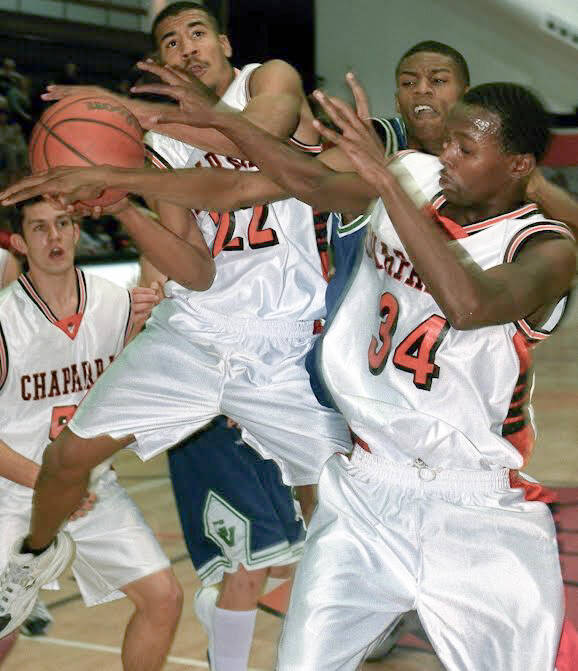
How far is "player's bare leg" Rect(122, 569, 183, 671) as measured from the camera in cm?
352

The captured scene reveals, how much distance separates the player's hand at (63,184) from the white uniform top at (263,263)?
2.84 feet

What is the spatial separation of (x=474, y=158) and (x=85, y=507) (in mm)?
1881

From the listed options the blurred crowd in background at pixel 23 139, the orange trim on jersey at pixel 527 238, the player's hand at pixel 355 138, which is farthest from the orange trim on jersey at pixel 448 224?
the blurred crowd in background at pixel 23 139

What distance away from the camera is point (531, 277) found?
2365mm

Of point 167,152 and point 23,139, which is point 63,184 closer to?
point 167,152

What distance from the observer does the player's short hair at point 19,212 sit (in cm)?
385

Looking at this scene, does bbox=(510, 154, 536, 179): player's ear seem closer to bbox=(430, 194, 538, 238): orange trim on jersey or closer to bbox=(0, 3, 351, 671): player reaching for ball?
bbox=(430, 194, 538, 238): orange trim on jersey

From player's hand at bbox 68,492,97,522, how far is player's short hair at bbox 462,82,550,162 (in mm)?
1895

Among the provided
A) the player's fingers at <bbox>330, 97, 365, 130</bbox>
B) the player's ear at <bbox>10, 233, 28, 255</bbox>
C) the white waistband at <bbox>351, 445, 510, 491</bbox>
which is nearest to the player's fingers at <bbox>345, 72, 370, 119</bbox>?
the player's fingers at <bbox>330, 97, 365, 130</bbox>

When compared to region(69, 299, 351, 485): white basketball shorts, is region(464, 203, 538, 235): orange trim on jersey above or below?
above

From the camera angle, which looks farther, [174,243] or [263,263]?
[263,263]

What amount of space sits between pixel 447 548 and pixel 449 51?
1974 mm

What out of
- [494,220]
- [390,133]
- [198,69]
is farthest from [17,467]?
[494,220]

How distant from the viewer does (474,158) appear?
2.52 m
